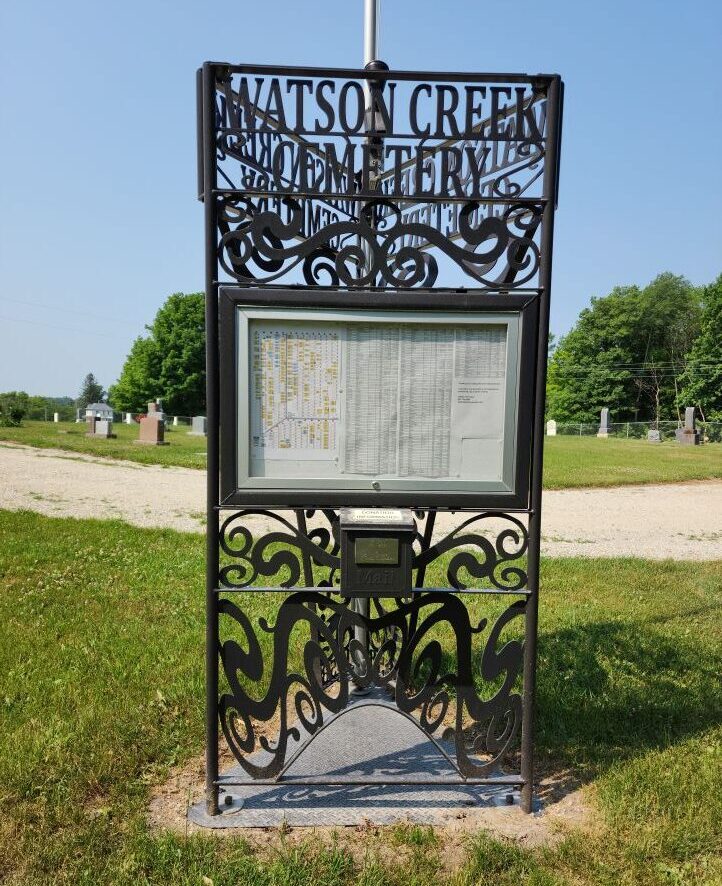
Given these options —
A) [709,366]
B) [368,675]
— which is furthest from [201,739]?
[709,366]

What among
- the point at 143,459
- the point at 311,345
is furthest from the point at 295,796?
the point at 143,459

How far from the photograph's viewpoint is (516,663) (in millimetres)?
2801

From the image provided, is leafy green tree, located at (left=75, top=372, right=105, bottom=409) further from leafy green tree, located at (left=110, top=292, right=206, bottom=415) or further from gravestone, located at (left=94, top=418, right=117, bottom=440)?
gravestone, located at (left=94, top=418, right=117, bottom=440)

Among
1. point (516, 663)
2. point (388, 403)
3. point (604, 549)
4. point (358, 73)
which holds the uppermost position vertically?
point (358, 73)

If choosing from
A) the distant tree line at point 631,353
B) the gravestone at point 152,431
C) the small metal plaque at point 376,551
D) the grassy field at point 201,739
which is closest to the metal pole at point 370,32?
the small metal plaque at point 376,551

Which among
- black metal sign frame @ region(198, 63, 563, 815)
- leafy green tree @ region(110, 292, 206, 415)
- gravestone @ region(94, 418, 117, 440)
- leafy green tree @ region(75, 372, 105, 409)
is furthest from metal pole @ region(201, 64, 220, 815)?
leafy green tree @ region(75, 372, 105, 409)

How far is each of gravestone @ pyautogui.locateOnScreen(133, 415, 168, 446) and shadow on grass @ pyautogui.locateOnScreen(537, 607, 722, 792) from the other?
19.3m

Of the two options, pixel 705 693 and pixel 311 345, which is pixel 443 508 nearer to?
pixel 311 345

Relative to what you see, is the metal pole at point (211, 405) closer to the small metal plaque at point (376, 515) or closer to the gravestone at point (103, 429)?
the small metal plaque at point (376, 515)

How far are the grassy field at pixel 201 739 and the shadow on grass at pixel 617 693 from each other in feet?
0.04

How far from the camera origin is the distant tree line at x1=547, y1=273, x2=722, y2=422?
184ft

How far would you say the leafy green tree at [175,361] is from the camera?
4772 cm

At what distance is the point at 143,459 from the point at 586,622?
47.4 ft

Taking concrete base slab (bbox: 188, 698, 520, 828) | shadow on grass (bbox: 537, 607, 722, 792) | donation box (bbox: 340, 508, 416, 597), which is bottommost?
concrete base slab (bbox: 188, 698, 520, 828)
